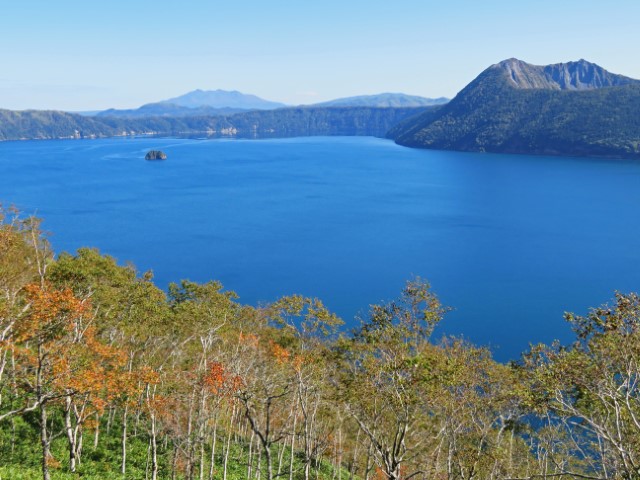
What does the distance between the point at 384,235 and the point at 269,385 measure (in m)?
82.6

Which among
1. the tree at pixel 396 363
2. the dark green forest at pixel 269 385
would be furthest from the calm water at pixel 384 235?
the tree at pixel 396 363

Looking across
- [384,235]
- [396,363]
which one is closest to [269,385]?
[396,363]

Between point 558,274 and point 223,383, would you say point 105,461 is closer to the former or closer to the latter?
point 223,383

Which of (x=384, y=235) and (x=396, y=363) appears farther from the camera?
(x=384, y=235)

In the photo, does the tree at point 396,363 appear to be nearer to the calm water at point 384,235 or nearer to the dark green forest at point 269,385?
the dark green forest at point 269,385

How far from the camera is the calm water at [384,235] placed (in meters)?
70.6

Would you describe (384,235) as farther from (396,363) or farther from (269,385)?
(396,363)

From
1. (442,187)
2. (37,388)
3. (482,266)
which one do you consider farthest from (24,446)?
(442,187)

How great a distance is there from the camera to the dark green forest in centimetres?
1510

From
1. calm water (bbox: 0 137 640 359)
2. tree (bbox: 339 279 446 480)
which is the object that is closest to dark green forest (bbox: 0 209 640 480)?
tree (bbox: 339 279 446 480)

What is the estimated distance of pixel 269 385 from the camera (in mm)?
22734

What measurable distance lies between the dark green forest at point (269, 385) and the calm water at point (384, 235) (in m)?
32.9

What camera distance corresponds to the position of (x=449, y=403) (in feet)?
64.5

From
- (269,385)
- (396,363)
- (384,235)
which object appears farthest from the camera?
(384,235)
